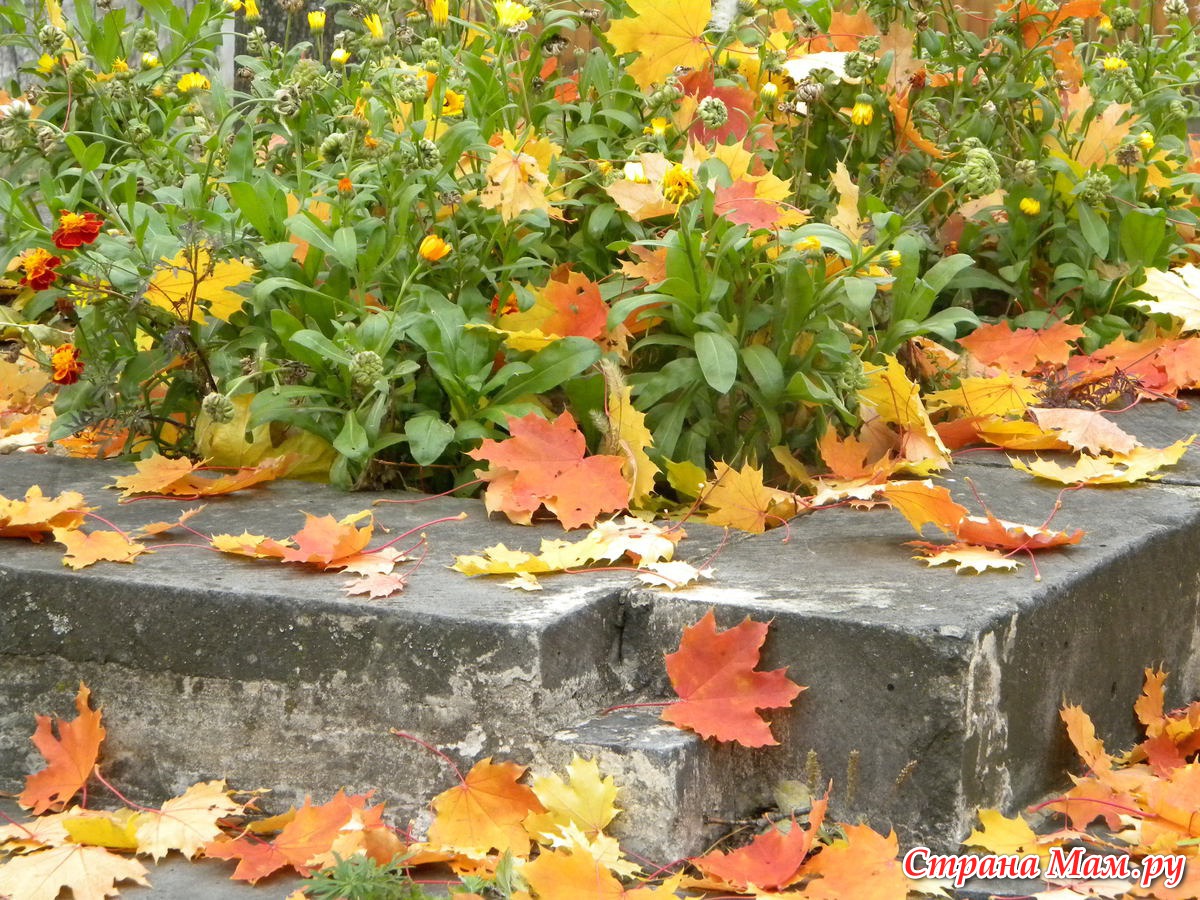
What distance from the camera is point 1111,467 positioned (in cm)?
250

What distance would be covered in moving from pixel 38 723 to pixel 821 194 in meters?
1.88

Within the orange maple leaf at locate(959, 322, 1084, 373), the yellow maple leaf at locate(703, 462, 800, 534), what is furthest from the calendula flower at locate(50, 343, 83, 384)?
the orange maple leaf at locate(959, 322, 1084, 373)

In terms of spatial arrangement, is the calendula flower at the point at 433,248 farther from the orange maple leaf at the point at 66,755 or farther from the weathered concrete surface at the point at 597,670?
the orange maple leaf at the point at 66,755

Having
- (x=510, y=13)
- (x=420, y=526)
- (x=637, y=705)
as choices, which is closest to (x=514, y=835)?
(x=637, y=705)

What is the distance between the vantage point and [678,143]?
3059 mm

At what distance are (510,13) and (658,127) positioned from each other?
412 mm

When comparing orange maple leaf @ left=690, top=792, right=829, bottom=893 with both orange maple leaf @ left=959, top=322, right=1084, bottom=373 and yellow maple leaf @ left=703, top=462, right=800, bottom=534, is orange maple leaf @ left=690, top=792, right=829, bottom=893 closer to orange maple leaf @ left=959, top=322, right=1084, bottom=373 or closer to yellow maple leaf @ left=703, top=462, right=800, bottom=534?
yellow maple leaf @ left=703, top=462, right=800, bottom=534

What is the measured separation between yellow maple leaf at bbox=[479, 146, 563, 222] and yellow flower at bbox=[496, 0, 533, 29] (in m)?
0.26

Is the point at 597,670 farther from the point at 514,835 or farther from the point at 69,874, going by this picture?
the point at 69,874

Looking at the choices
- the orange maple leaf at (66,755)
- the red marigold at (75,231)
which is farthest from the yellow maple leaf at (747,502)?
the red marigold at (75,231)

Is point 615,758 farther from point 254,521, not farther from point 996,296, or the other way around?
point 996,296

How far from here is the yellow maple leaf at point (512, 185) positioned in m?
2.49

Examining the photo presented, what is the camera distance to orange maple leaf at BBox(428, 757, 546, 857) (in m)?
1.77

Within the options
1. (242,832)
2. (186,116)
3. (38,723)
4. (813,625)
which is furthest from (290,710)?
(186,116)
